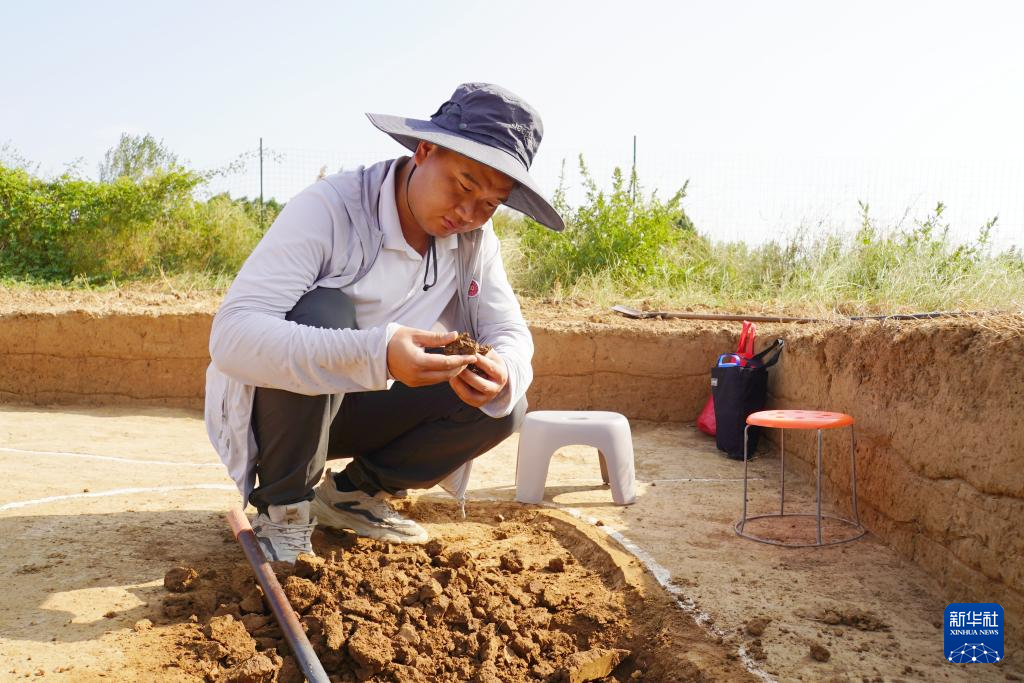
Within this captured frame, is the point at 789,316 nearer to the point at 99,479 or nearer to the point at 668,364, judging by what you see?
the point at 668,364

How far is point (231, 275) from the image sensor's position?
9633mm

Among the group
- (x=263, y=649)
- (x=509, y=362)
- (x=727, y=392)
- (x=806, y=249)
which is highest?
(x=806, y=249)

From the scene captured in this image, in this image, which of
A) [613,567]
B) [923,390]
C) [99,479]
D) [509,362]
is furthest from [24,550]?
[923,390]

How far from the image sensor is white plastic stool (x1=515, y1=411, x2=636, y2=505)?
3.98 meters

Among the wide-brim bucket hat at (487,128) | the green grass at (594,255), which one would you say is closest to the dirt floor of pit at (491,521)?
the wide-brim bucket hat at (487,128)

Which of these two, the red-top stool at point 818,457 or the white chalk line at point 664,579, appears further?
the red-top stool at point 818,457

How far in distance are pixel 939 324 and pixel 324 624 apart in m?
2.52

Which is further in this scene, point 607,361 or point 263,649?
point 607,361

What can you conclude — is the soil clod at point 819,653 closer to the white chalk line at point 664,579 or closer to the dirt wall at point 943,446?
the white chalk line at point 664,579

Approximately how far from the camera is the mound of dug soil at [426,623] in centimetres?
226

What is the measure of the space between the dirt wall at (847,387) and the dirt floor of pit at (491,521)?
0.22 meters

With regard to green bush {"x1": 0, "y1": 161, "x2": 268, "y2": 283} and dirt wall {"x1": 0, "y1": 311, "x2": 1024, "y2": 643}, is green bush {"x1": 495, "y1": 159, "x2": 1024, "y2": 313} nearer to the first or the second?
dirt wall {"x1": 0, "y1": 311, "x2": 1024, "y2": 643}

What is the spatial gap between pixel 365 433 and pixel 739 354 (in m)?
3.13

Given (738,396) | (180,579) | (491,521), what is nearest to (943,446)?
(491,521)
